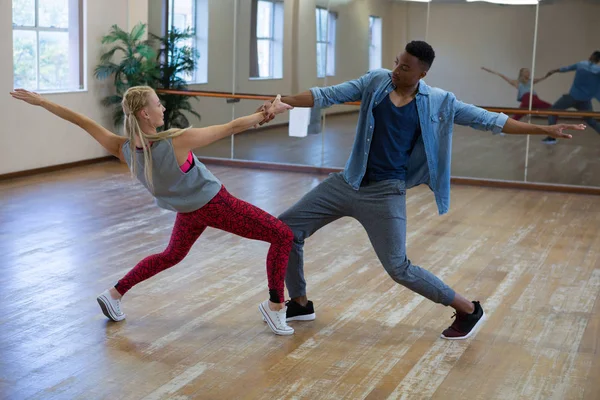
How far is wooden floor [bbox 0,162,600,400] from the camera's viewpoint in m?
3.50

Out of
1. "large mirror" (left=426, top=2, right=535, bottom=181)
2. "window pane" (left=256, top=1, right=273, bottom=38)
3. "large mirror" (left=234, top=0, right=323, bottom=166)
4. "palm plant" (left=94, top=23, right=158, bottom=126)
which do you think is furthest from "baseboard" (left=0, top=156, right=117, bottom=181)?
"large mirror" (left=426, top=2, right=535, bottom=181)

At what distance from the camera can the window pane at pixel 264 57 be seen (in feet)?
33.5

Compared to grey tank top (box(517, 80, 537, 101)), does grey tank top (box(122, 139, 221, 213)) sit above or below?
below

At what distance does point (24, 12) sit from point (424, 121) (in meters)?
6.29

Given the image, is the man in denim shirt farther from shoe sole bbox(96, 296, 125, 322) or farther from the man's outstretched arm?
shoe sole bbox(96, 296, 125, 322)

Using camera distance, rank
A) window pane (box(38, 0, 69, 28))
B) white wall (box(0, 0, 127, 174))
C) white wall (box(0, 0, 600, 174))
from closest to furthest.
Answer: white wall (box(0, 0, 127, 174)) < white wall (box(0, 0, 600, 174)) < window pane (box(38, 0, 69, 28))

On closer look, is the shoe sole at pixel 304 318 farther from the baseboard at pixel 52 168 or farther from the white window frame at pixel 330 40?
the white window frame at pixel 330 40

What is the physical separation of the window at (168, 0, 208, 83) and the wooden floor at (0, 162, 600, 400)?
3473 millimetres

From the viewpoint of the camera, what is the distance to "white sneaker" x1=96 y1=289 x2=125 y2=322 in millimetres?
4173

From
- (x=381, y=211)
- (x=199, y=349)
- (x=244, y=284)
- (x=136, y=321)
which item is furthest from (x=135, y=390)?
(x=244, y=284)

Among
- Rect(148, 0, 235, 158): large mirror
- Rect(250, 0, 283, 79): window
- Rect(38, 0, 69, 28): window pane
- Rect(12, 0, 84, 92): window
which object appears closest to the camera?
Rect(12, 0, 84, 92): window

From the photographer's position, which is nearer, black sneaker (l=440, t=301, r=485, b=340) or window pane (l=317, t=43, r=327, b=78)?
black sneaker (l=440, t=301, r=485, b=340)

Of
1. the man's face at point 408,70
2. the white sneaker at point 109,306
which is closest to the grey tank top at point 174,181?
the white sneaker at point 109,306

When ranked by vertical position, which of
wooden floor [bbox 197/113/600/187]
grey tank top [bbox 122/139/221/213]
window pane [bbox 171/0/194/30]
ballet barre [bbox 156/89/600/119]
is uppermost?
window pane [bbox 171/0/194/30]
